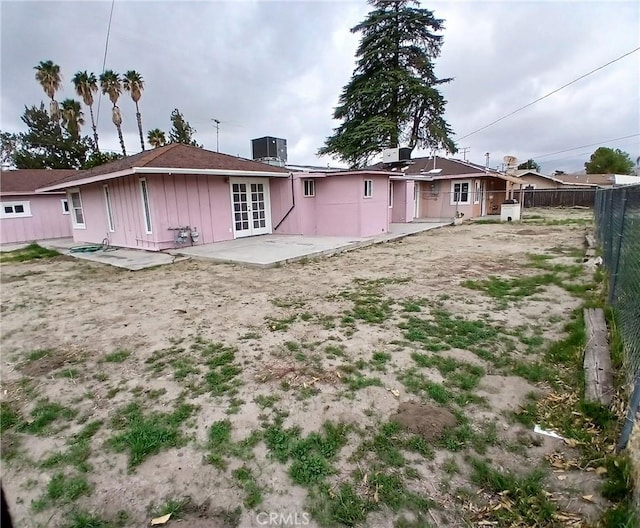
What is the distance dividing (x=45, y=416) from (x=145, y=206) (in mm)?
8462

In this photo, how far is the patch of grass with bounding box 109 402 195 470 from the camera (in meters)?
2.25

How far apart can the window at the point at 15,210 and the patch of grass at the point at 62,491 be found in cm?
1705

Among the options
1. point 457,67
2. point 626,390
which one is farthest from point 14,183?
point 457,67

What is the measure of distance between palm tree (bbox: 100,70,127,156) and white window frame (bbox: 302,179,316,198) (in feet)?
68.8

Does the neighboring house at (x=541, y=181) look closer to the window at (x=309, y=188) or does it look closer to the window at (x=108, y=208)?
the window at (x=309, y=188)

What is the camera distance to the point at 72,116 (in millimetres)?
27422

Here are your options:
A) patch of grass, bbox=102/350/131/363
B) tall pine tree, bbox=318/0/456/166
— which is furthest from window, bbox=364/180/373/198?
tall pine tree, bbox=318/0/456/166

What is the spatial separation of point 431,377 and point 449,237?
1020 centimetres

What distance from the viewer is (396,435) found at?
7.66ft

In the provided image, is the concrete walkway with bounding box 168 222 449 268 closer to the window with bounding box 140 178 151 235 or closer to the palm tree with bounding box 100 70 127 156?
the window with bounding box 140 178 151 235

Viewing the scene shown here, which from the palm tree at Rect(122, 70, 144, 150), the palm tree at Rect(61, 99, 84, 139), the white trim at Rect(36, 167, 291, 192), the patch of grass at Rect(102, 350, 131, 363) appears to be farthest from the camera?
the palm tree at Rect(61, 99, 84, 139)

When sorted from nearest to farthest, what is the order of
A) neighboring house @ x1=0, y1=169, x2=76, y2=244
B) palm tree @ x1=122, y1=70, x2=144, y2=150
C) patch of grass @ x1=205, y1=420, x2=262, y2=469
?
patch of grass @ x1=205, y1=420, x2=262, y2=469 < neighboring house @ x1=0, y1=169, x2=76, y2=244 < palm tree @ x1=122, y1=70, x2=144, y2=150

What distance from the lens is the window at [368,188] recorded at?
39.3 feet

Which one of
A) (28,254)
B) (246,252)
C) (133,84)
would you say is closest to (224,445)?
(246,252)
